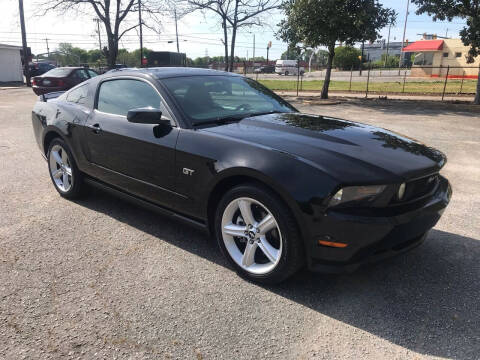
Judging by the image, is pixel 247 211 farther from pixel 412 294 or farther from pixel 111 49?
pixel 111 49

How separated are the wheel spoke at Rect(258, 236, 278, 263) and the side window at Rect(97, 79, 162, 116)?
148cm

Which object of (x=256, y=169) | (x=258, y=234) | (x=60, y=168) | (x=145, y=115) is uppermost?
(x=145, y=115)

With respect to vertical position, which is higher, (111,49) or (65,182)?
(111,49)

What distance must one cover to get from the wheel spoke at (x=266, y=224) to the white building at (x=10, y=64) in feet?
128

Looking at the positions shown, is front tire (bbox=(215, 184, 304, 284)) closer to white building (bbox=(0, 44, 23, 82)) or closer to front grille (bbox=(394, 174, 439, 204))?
front grille (bbox=(394, 174, 439, 204))

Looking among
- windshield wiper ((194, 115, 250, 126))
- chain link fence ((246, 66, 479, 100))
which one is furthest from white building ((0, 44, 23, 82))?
windshield wiper ((194, 115, 250, 126))

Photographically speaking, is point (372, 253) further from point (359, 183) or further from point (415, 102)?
point (415, 102)

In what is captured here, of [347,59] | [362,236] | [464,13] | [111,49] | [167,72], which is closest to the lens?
[362,236]

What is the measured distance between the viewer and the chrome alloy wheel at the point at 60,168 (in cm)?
477

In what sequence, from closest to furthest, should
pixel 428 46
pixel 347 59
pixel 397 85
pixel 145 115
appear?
pixel 145 115 < pixel 397 85 < pixel 428 46 < pixel 347 59

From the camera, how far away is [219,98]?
153 inches

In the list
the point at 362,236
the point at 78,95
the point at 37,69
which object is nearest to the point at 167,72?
the point at 78,95

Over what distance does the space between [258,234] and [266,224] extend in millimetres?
115

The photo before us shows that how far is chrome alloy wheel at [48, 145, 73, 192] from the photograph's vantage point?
4.77m
